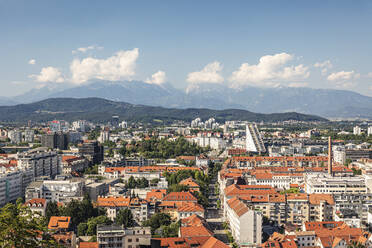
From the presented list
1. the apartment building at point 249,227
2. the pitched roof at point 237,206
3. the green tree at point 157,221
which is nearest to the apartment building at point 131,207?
the green tree at point 157,221

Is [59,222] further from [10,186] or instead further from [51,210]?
[10,186]

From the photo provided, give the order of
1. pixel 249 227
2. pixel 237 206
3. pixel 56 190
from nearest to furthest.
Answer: pixel 249 227
pixel 237 206
pixel 56 190

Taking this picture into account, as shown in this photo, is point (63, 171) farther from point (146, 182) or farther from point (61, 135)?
point (61, 135)

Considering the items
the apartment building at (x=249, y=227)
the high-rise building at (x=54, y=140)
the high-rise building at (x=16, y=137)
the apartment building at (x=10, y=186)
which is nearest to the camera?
the apartment building at (x=249, y=227)

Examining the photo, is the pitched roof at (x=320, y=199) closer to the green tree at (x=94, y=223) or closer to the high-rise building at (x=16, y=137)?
the green tree at (x=94, y=223)

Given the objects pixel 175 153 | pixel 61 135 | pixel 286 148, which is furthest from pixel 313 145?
pixel 61 135

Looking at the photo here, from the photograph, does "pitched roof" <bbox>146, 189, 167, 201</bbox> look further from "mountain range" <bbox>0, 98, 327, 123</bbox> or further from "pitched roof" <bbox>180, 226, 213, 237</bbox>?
"mountain range" <bbox>0, 98, 327, 123</bbox>

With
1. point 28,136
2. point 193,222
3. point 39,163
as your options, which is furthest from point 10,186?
point 28,136
